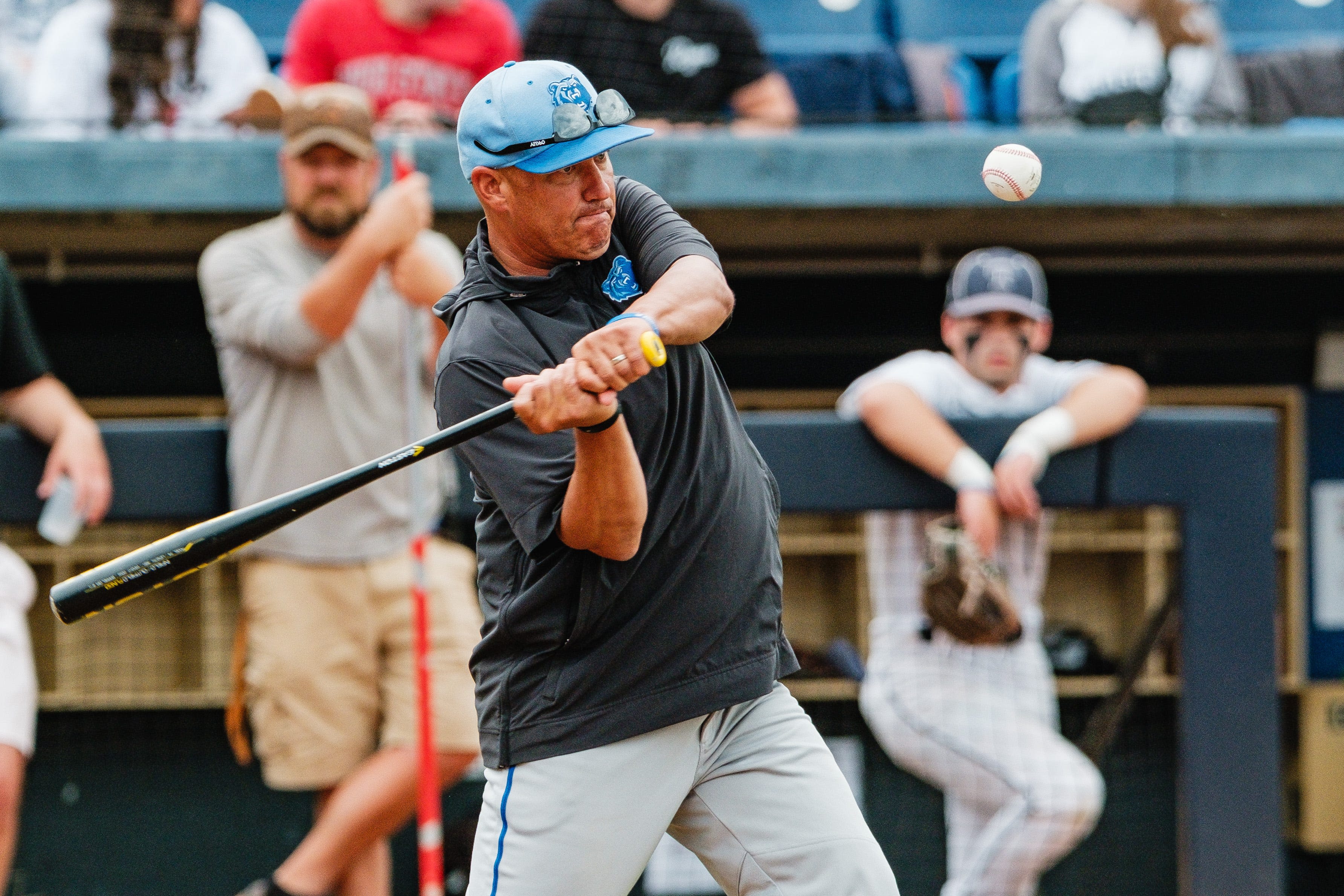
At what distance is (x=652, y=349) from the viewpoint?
6.68ft

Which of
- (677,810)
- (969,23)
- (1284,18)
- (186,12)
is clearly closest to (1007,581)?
(677,810)

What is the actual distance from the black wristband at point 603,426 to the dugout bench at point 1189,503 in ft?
5.95

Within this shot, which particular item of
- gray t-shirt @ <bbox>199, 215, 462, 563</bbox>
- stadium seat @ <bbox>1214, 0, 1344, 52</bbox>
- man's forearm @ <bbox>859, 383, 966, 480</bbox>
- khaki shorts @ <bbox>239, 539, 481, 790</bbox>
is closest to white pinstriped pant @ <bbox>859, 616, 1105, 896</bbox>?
man's forearm @ <bbox>859, 383, 966, 480</bbox>

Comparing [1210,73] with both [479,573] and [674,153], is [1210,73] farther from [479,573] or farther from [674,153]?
[479,573]

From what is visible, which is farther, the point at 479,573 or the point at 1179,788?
the point at 1179,788

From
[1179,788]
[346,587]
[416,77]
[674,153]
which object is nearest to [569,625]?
[346,587]

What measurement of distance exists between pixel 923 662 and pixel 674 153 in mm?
1839

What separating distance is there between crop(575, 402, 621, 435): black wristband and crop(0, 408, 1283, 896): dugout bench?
5.95 feet

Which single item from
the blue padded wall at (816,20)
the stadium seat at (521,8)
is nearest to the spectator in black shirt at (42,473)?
the stadium seat at (521,8)

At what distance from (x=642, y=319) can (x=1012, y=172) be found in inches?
30.7

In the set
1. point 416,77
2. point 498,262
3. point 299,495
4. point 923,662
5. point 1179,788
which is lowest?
point 1179,788

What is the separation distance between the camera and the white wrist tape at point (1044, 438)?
12.2ft

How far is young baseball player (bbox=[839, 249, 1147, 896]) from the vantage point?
3.63 metres

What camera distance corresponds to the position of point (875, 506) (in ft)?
12.6
